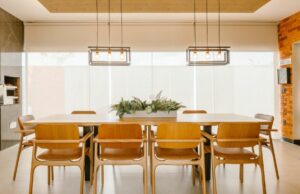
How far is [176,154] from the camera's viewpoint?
282cm

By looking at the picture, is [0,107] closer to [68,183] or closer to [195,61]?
[68,183]

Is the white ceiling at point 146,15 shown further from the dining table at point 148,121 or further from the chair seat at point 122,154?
the chair seat at point 122,154

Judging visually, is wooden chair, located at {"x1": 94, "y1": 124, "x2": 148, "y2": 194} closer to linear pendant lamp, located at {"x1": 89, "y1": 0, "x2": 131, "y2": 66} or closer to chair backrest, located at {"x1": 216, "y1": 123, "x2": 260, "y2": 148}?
chair backrest, located at {"x1": 216, "y1": 123, "x2": 260, "y2": 148}

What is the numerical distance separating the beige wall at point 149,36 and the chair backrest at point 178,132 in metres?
3.98

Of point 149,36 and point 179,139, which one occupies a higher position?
point 149,36

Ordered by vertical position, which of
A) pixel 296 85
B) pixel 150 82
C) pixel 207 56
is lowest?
pixel 296 85

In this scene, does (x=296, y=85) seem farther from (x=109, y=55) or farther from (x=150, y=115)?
(x=109, y=55)

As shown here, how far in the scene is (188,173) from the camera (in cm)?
378

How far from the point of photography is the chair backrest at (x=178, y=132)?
8.62ft

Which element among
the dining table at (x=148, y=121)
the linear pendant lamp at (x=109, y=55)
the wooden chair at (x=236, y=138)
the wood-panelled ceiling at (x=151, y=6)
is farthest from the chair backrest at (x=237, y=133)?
the wood-panelled ceiling at (x=151, y=6)

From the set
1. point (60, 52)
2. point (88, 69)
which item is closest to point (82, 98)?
point (88, 69)

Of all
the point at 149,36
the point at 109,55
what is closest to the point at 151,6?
the point at 149,36

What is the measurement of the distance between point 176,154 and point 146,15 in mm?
3782

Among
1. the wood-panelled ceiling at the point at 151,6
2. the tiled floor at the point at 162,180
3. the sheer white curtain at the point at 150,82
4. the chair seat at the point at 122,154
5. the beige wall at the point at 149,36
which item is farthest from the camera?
the sheer white curtain at the point at 150,82
